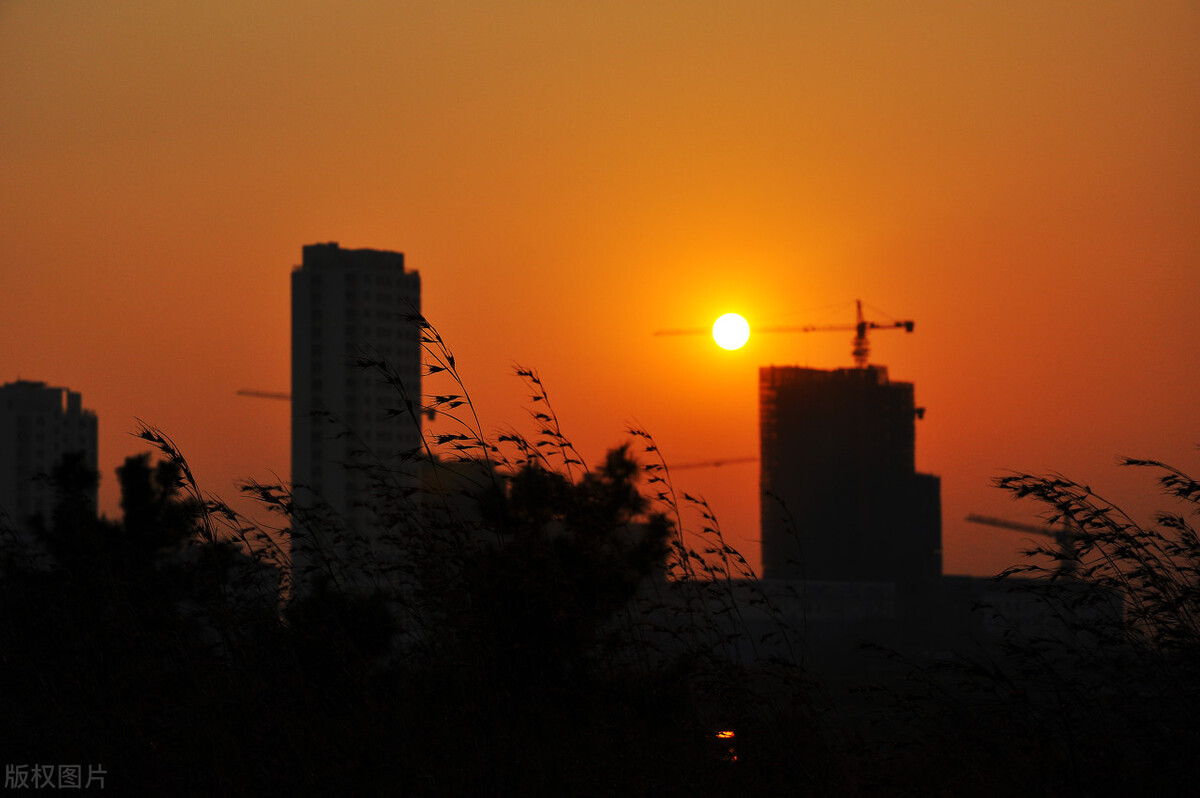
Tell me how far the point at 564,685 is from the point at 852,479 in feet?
446

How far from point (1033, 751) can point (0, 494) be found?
16586 centimetres

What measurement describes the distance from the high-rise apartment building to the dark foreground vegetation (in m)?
126

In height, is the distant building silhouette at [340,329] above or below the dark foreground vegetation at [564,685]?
above

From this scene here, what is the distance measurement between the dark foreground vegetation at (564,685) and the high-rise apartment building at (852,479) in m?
126

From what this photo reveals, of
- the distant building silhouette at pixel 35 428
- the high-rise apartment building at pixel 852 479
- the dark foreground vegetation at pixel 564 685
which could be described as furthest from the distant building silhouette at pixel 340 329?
the dark foreground vegetation at pixel 564 685

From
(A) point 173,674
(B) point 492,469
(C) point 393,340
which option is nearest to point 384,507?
(B) point 492,469

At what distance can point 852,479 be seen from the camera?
138 meters

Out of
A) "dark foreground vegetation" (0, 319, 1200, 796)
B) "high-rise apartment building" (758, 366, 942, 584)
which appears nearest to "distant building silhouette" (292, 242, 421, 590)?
"high-rise apartment building" (758, 366, 942, 584)

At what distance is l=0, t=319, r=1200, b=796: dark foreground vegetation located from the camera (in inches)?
193

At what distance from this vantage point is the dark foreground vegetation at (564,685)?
4.89 meters

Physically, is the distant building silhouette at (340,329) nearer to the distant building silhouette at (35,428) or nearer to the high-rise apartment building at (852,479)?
the distant building silhouette at (35,428)

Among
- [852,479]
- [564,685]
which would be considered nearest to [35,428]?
[852,479]

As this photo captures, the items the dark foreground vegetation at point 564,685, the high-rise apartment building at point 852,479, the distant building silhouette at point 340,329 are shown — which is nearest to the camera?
the dark foreground vegetation at point 564,685

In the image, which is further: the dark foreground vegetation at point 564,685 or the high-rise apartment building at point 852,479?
the high-rise apartment building at point 852,479
